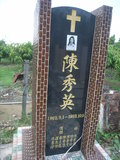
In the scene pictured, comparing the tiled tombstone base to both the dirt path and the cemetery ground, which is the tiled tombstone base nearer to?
the cemetery ground

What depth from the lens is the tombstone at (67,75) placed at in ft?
6.88

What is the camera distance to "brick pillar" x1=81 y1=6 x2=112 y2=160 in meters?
2.18

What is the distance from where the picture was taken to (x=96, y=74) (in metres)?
2.32

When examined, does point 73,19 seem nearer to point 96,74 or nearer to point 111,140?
Answer: point 96,74

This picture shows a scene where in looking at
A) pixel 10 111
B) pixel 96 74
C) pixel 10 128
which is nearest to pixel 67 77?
pixel 96 74

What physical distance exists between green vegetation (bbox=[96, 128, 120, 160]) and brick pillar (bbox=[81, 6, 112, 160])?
1.06 metres

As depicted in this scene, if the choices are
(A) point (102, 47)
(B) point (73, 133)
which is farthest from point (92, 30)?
(B) point (73, 133)

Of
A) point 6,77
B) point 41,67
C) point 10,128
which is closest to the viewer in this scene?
point 41,67

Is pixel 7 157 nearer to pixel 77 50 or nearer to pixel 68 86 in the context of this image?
pixel 68 86

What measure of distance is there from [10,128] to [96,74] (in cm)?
296

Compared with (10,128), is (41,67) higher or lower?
higher

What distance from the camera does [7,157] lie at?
3.15 meters

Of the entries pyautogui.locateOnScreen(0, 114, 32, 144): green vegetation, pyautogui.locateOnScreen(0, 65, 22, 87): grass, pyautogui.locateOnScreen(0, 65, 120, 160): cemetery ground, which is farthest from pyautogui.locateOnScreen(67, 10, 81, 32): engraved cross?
pyautogui.locateOnScreen(0, 65, 22, 87): grass

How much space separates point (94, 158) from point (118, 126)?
1.75m
